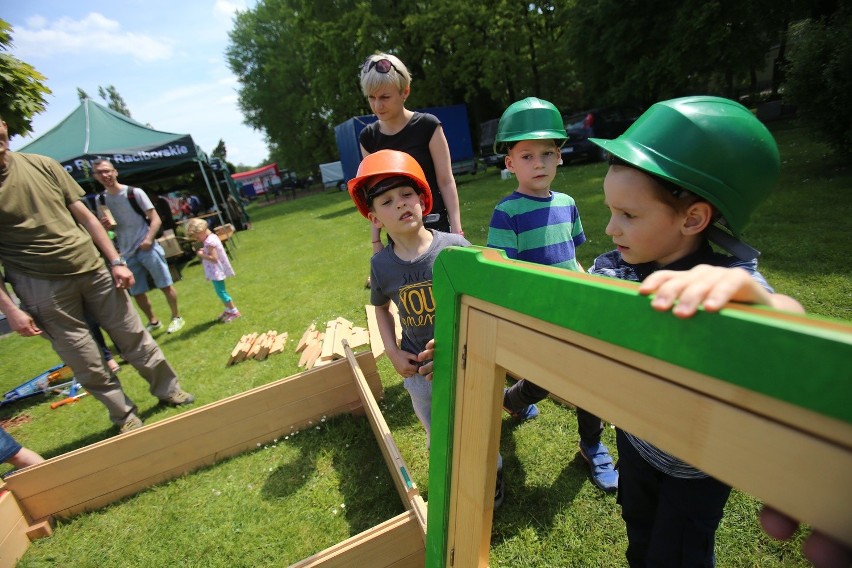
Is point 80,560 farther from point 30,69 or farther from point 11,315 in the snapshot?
point 30,69

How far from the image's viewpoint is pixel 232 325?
6289 mm

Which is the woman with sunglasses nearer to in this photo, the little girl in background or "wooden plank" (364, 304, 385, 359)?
"wooden plank" (364, 304, 385, 359)

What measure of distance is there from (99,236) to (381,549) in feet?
11.7

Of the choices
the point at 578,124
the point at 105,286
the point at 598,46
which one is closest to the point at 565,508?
the point at 105,286

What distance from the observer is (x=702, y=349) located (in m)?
0.51

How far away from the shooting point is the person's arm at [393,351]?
1986mm

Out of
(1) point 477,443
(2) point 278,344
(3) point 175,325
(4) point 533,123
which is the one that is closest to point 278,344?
(2) point 278,344

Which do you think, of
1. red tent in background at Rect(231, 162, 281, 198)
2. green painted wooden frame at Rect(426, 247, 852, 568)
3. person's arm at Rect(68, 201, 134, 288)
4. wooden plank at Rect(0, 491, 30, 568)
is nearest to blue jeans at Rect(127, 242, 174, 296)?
person's arm at Rect(68, 201, 134, 288)

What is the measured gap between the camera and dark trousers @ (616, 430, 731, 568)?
4.06 feet

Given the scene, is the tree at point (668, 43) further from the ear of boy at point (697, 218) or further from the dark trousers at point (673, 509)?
the dark trousers at point (673, 509)

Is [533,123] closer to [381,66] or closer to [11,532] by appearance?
[381,66]

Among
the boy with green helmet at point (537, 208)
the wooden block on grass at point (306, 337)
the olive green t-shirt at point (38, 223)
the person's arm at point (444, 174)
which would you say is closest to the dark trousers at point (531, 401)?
the boy with green helmet at point (537, 208)

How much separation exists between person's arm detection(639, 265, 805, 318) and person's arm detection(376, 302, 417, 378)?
4.92ft

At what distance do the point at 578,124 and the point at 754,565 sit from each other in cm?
1555
